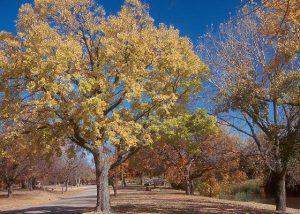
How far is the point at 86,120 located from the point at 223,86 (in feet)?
32.2

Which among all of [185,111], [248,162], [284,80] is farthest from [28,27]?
[248,162]

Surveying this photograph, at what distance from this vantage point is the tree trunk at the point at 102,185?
63.3 feet

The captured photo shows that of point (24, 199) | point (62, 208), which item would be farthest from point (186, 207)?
point (24, 199)

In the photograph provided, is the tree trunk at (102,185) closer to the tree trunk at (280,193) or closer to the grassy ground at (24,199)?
the tree trunk at (280,193)

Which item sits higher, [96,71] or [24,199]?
[96,71]

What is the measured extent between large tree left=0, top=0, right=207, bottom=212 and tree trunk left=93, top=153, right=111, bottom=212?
51 mm

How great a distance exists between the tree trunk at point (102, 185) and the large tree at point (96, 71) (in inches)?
2.0

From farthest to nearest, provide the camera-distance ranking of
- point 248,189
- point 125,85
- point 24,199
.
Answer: point 248,189 → point 24,199 → point 125,85

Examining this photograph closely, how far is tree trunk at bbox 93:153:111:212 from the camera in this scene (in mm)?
19297

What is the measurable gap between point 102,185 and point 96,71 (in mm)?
5949

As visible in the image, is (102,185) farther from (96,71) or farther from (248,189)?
(248,189)

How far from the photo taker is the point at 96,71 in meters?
18.2

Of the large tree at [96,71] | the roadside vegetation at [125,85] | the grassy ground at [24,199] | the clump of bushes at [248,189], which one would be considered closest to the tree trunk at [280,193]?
the roadside vegetation at [125,85]

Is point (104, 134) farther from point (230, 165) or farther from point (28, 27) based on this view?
point (230, 165)
